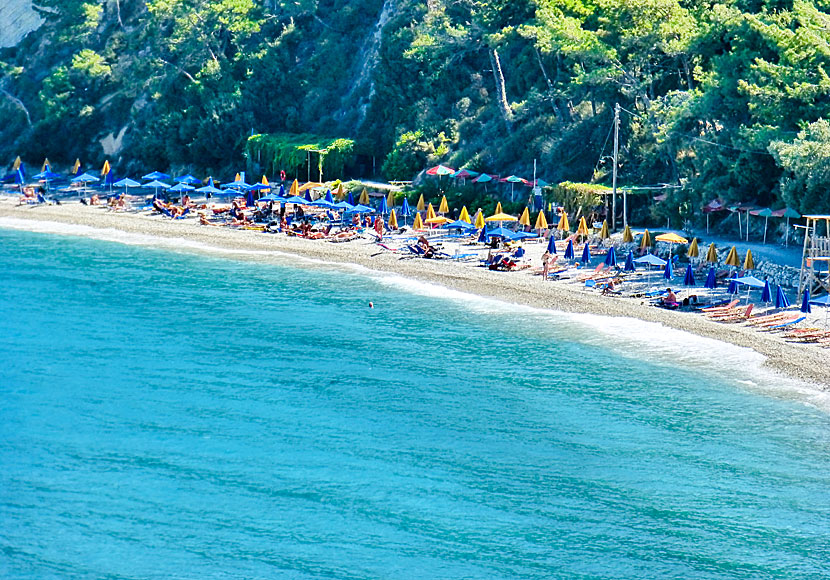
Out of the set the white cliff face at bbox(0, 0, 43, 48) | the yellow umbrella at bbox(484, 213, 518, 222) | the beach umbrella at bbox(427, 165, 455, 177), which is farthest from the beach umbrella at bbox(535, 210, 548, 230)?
the white cliff face at bbox(0, 0, 43, 48)

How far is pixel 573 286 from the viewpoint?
1944 inches

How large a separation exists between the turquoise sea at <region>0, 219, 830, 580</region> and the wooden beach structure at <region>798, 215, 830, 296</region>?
20.2ft

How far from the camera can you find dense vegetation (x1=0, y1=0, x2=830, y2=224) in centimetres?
5325

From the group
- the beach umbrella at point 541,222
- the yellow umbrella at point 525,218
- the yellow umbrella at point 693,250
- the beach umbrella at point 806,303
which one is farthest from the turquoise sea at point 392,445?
the beach umbrella at point 541,222

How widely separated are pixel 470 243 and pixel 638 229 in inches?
322

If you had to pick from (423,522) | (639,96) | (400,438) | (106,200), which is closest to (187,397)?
(400,438)

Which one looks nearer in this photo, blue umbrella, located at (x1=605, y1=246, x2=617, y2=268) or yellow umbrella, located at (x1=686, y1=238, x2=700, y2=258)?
yellow umbrella, located at (x1=686, y1=238, x2=700, y2=258)

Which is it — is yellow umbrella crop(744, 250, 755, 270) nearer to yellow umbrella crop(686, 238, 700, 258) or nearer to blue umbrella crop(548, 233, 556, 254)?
yellow umbrella crop(686, 238, 700, 258)

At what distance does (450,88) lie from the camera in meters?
75.1

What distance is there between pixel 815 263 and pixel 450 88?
110 feet

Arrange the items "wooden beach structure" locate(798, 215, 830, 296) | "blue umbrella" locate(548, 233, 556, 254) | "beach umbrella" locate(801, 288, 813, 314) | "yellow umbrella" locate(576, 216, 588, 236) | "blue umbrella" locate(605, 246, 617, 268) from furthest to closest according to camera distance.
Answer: "yellow umbrella" locate(576, 216, 588, 236) < "blue umbrella" locate(548, 233, 556, 254) < "blue umbrella" locate(605, 246, 617, 268) < "wooden beach structure" locate(798, 215, 830, 296) < "beach umbrella" locate(801, 288, 813, 314)

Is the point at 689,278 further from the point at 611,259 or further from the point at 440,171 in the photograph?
the point at 440,171

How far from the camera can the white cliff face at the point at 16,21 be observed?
99.2 m

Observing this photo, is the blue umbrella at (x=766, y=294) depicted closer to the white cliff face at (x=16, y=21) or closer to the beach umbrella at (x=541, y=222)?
the beach umbrella at (x=541, y=222)
